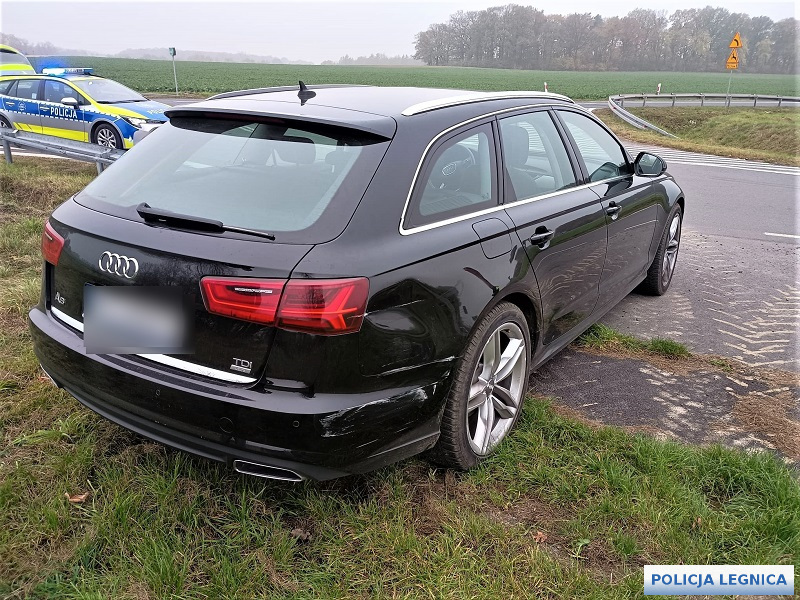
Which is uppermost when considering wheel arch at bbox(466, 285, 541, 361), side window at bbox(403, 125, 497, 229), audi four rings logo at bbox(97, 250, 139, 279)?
side window at bbox(403, 125, 497, 229)

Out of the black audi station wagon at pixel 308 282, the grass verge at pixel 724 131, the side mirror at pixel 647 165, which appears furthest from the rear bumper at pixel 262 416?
the grass verge at pixel 724 131

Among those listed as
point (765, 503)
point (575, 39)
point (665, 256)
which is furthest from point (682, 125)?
point (575, 39)

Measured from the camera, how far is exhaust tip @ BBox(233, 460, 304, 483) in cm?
236

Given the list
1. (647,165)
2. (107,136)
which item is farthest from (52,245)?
(107,136)

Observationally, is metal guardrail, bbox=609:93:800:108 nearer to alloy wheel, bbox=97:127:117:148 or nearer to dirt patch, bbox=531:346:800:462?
alloy wheel, bbox=97:127:117:148

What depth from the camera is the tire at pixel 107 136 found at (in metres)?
11.5

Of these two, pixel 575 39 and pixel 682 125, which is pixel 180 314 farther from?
pixel 575 39

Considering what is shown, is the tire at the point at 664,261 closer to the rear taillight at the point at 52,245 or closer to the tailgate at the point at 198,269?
the tailgate at the point at 198,269

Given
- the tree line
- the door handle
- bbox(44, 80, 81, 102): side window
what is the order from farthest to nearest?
the tree line, bbox(44, 80, 81, 102): side window, the door handle

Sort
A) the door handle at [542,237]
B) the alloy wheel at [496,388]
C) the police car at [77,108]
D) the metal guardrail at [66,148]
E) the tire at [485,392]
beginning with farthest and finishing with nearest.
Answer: the police car at [77,108] → the metal guardrail at [66,148] → the door handle at [542,237] → the alloy wheel at [496,388] → the tire at [485,392]

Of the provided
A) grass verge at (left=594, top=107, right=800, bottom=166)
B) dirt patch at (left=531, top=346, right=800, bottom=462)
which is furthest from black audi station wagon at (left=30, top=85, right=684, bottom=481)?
grass verge at (left=594, top=107, right=800, bottom=166)

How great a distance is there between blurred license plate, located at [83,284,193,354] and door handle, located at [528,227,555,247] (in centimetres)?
170

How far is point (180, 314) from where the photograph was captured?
93.0 inches

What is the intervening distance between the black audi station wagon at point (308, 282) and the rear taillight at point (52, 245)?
0.06 feet
